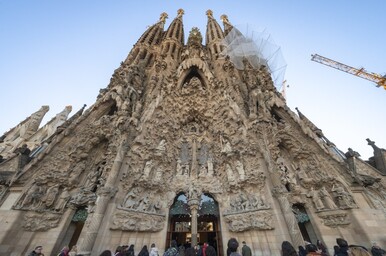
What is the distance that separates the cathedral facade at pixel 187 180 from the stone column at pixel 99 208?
0.04 meters

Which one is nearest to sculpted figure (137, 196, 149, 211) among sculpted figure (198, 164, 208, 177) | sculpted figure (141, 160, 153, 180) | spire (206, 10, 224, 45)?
sculpted figure (141, 160, 153, 180)

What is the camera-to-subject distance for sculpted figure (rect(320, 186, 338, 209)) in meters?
7.28

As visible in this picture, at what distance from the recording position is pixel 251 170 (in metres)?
8.40

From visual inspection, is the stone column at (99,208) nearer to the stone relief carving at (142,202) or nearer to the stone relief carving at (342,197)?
the stone relief carving at (142,202)

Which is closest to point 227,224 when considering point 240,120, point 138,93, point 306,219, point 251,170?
point 251,170

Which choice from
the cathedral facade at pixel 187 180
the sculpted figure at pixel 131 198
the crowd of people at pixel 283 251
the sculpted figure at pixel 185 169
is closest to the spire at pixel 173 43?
the cathedral facade at pixel 187 180

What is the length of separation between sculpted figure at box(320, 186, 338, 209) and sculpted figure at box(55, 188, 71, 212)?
11.2 meters

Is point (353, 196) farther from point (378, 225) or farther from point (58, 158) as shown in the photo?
point (58, 158)

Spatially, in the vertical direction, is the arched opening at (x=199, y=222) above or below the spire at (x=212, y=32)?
below

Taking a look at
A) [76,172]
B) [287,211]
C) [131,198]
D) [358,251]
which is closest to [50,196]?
[76,172]

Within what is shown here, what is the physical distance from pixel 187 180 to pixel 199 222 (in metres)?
2.24

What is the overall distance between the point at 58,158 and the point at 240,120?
368 inches

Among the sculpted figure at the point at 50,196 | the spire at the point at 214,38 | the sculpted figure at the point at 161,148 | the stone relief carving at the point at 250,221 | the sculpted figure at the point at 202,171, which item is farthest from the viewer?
the spire at the point at 214,38

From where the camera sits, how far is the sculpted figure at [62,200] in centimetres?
755
